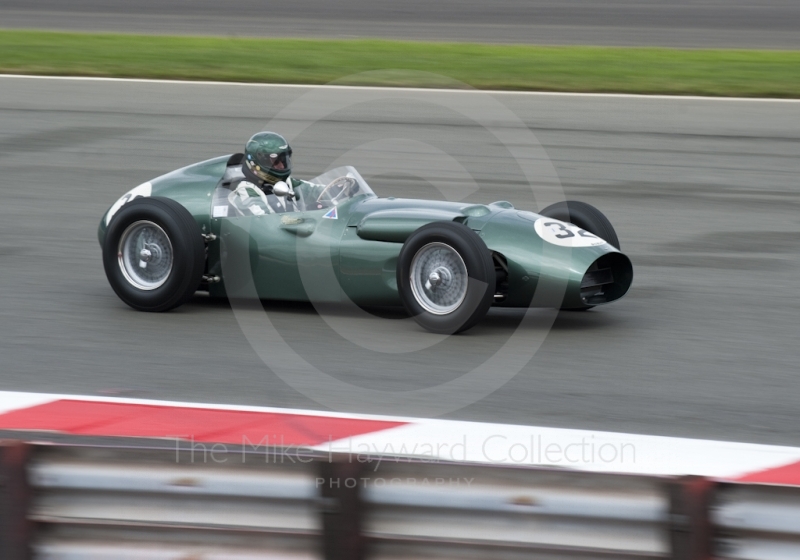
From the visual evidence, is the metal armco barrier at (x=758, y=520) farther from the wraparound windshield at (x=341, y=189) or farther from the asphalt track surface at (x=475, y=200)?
the wraparound windshield at (x=341, y=189)

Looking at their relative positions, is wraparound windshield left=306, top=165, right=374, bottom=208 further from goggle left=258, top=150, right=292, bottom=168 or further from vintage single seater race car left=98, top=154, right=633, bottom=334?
goggle left=258, top=150, right=292, bottom=168

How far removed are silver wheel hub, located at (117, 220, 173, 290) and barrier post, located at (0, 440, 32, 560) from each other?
10.5 feet

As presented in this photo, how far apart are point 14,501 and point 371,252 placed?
10.3 feet

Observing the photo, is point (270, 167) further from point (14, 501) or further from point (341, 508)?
point (341, 508)

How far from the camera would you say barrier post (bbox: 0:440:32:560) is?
3.24 metres

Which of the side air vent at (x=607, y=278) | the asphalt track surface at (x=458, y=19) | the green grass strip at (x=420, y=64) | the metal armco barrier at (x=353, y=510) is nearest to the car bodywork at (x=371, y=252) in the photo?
the side air vent at (x=607, y=278)

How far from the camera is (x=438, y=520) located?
10.2 feet

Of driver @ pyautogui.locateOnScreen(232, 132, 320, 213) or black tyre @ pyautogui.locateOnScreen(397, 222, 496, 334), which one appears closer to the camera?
black tyre @ pyautogui.locateOnScreen(397, 222, 496, 334)

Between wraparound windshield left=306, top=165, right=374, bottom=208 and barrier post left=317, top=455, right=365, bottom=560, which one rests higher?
wraparound windshield left=306, top=165, right=374, bottom=208

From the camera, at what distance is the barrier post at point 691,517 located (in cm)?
292

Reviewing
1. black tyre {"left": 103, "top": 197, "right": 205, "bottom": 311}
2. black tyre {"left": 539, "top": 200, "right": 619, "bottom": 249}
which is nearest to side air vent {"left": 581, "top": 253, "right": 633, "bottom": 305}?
black tyre {"left": 539, "top": 200, "right": 619, "bottom": 249}

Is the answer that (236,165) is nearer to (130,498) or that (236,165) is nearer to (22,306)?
(22,306)

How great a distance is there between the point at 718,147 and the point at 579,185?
6.60 ft

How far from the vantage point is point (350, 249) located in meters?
6.20
